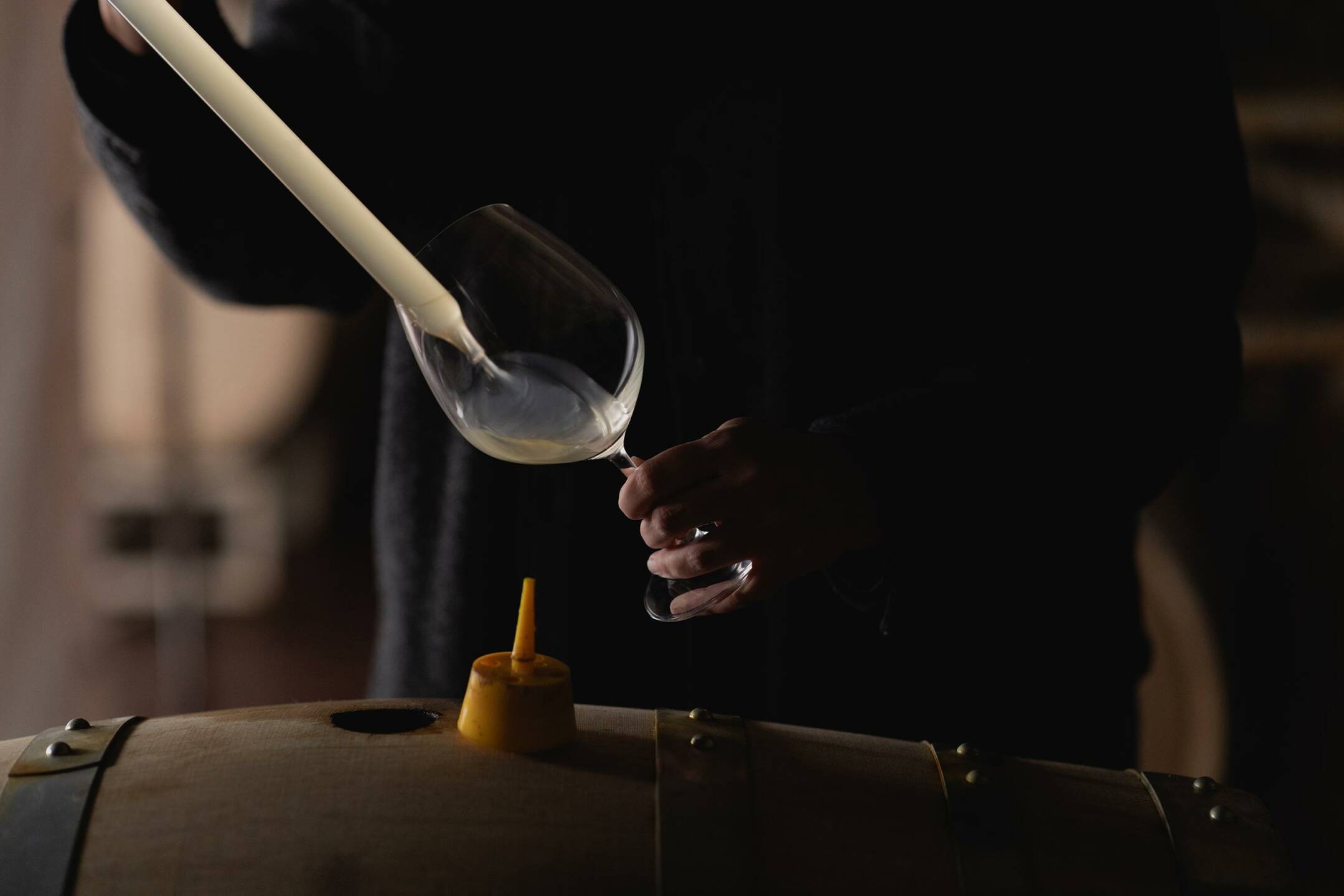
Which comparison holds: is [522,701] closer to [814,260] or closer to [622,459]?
[622,459]

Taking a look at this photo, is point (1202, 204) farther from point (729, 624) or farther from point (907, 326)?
point (729, 624)

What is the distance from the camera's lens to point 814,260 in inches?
28.0

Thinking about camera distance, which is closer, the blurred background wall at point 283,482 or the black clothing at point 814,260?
the black clothing at point 814,260

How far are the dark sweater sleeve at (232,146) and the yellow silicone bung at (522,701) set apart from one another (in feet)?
1.44

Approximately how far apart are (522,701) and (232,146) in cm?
49

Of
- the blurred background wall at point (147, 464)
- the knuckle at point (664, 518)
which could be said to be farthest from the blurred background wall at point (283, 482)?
the knuckle at point (664, 518)

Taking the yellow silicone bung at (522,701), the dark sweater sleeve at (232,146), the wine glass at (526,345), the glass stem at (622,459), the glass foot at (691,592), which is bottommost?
the yellow silicone bung at (522,701)

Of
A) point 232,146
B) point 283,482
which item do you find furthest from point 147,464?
point 232,146

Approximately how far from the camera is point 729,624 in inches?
30.0

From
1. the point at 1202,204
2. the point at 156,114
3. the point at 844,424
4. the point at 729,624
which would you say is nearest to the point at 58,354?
the point at 156,114

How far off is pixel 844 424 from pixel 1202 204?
0.30 meters

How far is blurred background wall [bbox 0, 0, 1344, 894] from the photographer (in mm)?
1073

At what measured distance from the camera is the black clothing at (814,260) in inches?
26.3

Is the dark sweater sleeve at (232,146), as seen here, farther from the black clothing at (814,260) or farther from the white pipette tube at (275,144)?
the white pipette tube at (275,144)
